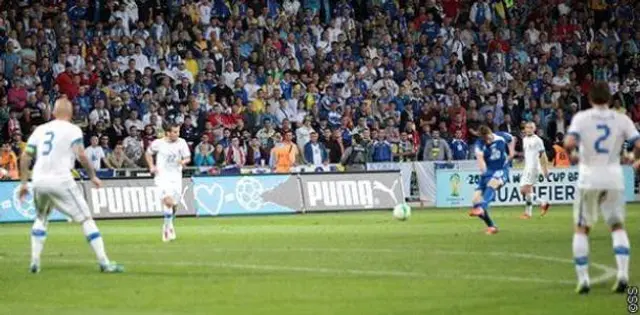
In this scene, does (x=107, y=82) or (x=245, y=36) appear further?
(x=245, y=36)

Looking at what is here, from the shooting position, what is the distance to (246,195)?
1481 inches

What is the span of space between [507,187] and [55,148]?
24415 mm

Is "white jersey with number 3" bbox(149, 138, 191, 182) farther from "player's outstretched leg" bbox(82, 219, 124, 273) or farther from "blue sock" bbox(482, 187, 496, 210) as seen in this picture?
"player's outstretched leg" bbox(82, 219, 124, 273)

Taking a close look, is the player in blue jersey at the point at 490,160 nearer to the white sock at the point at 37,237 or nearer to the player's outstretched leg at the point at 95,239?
the player's outstretched leg at the point at 95,239

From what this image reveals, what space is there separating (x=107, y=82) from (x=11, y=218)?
6364 millimetres

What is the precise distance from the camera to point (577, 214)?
15.8 meters

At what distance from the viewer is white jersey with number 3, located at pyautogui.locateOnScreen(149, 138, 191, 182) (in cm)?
2817

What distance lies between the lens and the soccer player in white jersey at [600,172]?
15586 millimetres

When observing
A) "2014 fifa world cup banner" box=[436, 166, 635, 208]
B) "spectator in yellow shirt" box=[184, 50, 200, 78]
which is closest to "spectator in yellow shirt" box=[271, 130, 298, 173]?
"spectator in yellow shirt" box=[184, 50, 200, 78]

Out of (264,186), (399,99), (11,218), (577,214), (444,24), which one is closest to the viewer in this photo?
(577,214)

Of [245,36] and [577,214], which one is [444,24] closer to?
[245,36]

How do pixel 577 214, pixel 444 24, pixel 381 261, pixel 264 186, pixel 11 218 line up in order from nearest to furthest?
pixel 577 214
pixel 381 261
pixel 11 218
pixel 264 186
pixel 444 24

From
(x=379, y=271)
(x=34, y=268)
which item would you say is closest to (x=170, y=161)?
(x=34, y=268)

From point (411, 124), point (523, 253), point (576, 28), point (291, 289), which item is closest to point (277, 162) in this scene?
point (411, 124)
